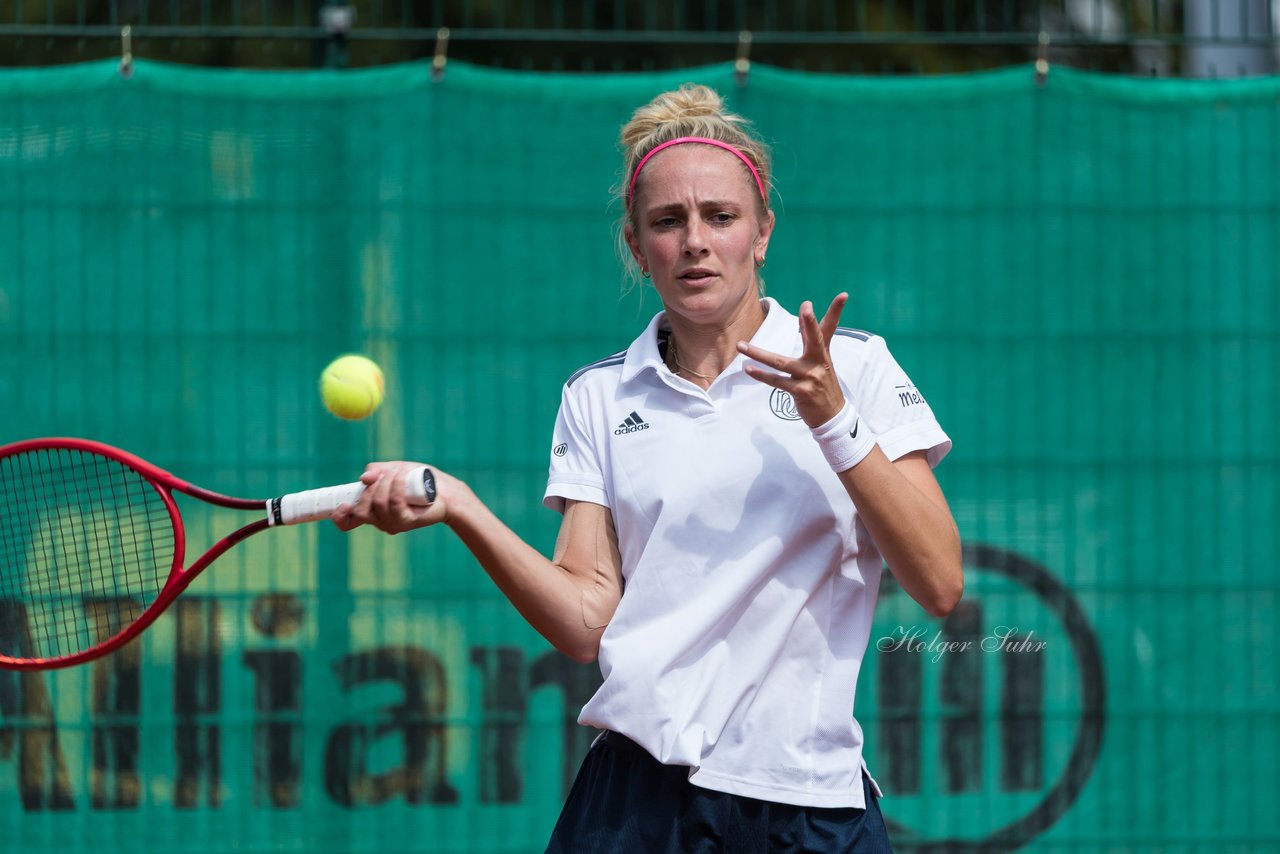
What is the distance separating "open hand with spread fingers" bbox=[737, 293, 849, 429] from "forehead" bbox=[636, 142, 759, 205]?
410 mm

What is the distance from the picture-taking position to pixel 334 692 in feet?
15.3

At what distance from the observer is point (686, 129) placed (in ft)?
9.18

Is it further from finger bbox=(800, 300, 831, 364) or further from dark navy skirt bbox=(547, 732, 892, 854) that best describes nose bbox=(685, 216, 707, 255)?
dark navy skirt bbox=(547, 732, 892, 854)

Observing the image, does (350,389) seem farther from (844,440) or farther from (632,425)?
(844,440)

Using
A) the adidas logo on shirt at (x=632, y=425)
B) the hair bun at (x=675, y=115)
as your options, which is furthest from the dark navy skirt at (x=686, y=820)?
the hair bun at (x=675, y=115)

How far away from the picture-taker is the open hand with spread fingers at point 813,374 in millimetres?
2406

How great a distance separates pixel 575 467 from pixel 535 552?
0.21 metres

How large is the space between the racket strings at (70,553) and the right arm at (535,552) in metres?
1.98

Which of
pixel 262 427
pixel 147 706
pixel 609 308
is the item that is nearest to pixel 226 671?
pixel 147 706

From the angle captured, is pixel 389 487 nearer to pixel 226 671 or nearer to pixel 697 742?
pixel 697 742

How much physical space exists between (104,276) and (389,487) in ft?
8.02

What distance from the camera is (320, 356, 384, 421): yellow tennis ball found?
12.3 ft

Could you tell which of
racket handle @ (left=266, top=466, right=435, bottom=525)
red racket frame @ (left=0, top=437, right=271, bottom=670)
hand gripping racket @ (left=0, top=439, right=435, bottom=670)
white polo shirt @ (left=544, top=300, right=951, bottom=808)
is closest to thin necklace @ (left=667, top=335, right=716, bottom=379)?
white polo shirt @ (left=544, top=300, right=951, bottom=808)

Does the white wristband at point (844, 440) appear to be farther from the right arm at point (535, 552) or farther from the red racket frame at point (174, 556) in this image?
the red racket frame at point (174, 556)
